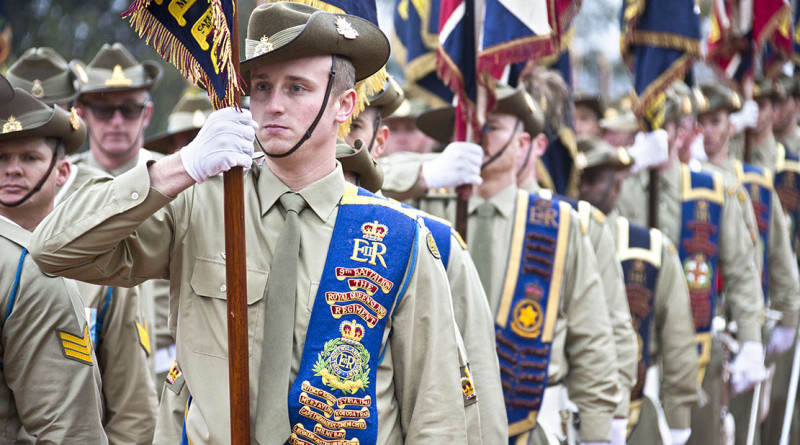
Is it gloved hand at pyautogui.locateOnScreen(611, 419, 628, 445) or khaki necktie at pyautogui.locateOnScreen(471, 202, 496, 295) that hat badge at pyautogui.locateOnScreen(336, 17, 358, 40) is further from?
gloved hand at pyautogui.locateOnScreen(611, 419, 628, 445)

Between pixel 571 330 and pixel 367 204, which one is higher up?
pixel 367 204

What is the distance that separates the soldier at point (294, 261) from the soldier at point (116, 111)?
3052 mm

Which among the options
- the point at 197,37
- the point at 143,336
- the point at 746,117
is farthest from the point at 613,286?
the point at 746,117

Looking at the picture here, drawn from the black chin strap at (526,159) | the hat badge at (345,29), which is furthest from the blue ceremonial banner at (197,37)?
the black chin strap at (526,159)

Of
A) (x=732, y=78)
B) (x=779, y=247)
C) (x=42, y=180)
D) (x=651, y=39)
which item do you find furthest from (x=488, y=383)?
(x=732, y=78)

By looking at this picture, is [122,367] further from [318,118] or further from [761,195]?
[761,195]

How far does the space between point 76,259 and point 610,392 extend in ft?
11.7

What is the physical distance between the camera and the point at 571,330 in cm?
641

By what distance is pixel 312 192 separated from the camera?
4.12m

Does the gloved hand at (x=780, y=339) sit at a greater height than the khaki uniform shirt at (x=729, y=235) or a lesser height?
lesser

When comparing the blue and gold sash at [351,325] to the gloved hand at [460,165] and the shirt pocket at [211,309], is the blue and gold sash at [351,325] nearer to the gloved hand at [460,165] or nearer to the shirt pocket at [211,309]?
the shirt pocket at [211,309]

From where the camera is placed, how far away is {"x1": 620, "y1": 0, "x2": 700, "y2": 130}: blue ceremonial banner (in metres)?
8.70

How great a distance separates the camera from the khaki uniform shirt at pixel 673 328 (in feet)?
25.6

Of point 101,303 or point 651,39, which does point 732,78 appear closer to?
point 651,39
